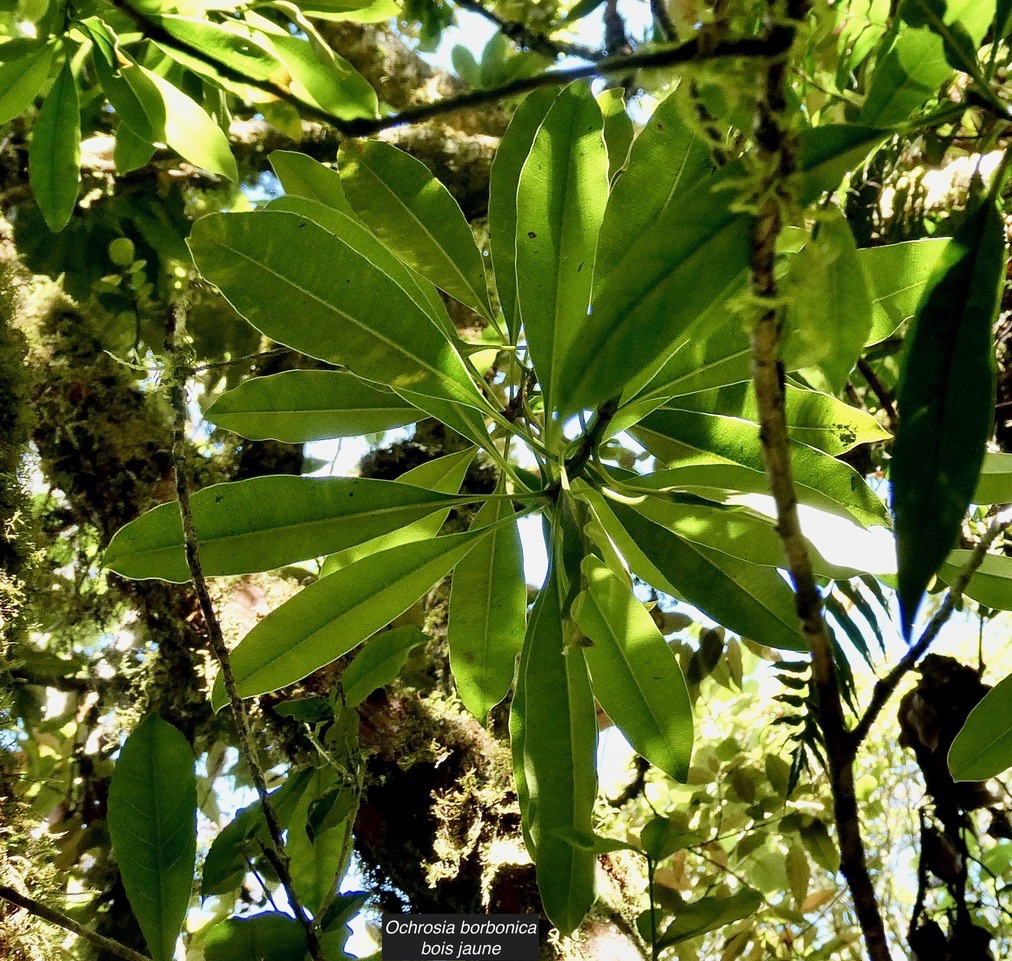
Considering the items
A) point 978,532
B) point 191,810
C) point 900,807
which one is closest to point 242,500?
point 191,810

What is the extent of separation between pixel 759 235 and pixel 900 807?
2.16m

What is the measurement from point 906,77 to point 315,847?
912 mm

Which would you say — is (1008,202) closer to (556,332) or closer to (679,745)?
(556,332)

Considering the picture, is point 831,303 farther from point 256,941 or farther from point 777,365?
point 256,941

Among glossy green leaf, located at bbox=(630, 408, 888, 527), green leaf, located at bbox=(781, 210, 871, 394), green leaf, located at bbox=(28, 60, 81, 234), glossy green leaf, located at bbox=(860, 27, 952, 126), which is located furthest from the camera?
green leaf, located at bbox=(28, 60, 81, 234)

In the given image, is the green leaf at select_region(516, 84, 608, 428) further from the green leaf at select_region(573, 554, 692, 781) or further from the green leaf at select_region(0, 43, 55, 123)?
the green leaf at select_region(0, 43, 55, 123)

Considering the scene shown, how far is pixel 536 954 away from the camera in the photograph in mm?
975

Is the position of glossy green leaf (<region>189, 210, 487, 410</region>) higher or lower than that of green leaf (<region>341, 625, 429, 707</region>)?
higher

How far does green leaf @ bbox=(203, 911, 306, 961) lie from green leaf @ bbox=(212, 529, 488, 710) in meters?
0.22

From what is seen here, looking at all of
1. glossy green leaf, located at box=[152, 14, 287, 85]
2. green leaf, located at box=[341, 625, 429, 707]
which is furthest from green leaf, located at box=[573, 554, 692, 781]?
glossy green leaf, located at box=[152, 14, 287, 85]

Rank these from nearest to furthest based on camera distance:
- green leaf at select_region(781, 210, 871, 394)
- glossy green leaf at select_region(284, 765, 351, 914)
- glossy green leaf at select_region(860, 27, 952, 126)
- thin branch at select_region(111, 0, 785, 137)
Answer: thin branch at select_region(111, 0, 785, 137) < green leaf at select_region(781, 210, 871, 394) < glossy green leaf at select_region(860, 27, 952, 126) < glossy green leaf at select_region(284, 765, 351, 914)

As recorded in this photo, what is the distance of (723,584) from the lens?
0.81m

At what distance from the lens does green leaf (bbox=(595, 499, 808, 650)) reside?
0.79 meters

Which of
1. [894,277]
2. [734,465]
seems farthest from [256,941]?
[894,277]
